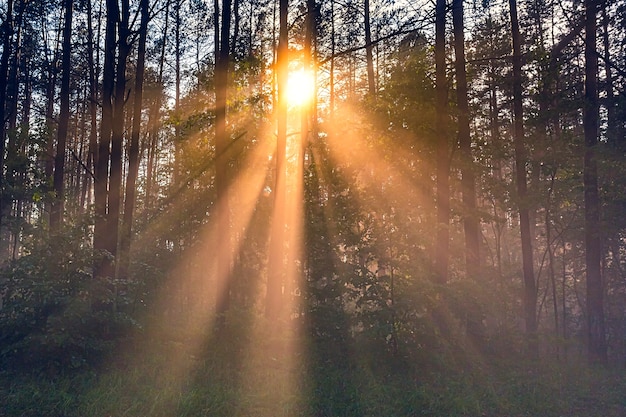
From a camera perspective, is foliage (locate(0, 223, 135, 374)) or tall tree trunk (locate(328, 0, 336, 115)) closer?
foliage (locate(0, 223, 135, 374))

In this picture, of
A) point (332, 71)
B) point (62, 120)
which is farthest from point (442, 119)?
point (62, 120)

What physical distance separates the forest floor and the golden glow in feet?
31.8

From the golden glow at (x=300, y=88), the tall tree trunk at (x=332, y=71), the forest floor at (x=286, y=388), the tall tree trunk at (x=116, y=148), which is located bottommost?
the forest floor at (x=286, y=388)

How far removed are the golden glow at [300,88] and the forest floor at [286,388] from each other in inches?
382

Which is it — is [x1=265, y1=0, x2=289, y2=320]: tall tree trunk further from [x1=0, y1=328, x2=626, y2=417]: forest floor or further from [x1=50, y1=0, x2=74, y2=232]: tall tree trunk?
[x1=50, y1=0, x2=74, y2=232]: tall tree trunk

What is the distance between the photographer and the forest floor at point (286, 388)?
782cm

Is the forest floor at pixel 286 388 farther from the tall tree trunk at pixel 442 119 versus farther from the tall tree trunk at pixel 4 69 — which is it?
the tall tree trunk at pixel 4 69

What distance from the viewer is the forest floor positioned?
782 cm

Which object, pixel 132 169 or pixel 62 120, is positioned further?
pixel 132 169

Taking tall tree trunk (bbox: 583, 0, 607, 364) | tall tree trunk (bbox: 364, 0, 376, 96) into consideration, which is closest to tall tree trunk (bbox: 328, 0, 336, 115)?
tall tree trunk (bbox: 364, 0, 376, 96)

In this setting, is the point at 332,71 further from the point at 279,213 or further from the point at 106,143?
the point at 106,143

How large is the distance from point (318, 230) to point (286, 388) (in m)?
4.71

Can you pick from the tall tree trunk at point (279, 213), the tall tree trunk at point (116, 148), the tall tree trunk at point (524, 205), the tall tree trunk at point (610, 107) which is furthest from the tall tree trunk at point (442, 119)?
the tall tree trunk at point (116, 148)

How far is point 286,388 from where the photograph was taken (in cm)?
937
